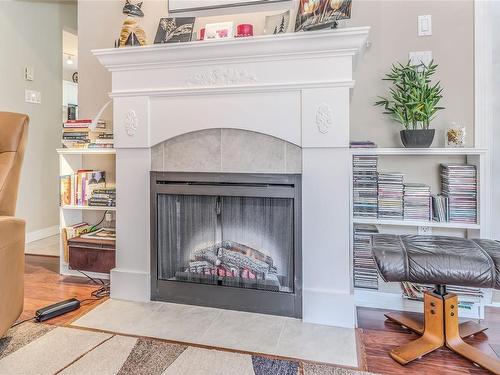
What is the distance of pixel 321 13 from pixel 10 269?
200cm

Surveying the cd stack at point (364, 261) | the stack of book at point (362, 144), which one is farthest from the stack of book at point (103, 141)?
the cd stack at point (364, 261)

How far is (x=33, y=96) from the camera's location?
3.63 m

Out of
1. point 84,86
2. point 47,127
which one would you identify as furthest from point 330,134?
point 47,127

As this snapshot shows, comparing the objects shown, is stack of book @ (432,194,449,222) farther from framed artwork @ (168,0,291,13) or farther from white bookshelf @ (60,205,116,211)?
white bookshelf @ (60,205,116,211)

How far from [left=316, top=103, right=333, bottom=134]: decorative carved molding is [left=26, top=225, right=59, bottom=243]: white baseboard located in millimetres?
3240

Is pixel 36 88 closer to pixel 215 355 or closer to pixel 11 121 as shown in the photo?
pixel 11 121

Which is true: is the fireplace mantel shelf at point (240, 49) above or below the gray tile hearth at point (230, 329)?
above

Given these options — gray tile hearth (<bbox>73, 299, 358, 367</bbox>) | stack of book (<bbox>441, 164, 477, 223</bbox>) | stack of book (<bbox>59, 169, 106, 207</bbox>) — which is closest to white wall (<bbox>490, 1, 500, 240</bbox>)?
stack of book (<bbox>441, 164, 477, 223</bbox>)

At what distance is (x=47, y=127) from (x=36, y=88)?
16.1 inches

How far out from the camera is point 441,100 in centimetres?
214

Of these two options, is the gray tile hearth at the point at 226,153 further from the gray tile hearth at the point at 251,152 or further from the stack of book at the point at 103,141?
the stack of book at the point at 103,141

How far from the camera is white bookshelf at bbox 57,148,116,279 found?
2.66 metres

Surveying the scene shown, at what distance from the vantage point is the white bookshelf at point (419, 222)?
A: 1.93 m

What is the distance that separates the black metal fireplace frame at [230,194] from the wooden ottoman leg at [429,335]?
56 cm
